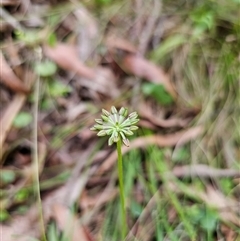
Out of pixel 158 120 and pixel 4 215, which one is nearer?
pixel 4 215

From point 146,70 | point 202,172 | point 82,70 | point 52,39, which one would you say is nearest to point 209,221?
point 202,172

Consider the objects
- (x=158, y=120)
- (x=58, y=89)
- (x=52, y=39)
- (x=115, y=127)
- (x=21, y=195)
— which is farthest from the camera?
(x=52, y=39)

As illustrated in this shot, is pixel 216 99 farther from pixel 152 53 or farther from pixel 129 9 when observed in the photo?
pixel 129 9

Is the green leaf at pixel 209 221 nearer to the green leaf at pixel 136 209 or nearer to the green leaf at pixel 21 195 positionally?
the green leaf at pixel 136 209

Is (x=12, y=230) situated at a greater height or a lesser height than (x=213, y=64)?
lesser

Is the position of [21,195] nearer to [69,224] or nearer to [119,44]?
[69,224]

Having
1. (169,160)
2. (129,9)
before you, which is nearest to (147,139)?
(169,160)
